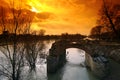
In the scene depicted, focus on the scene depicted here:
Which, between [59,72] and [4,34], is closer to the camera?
[4,34]

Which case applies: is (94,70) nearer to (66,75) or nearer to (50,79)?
(66,75)

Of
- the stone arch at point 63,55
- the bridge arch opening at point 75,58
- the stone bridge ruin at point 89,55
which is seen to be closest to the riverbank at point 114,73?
the stone bridge ruin at point 89,55

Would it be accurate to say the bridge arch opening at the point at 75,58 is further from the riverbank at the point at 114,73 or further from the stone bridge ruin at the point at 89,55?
the riverbank at the point at 114,73

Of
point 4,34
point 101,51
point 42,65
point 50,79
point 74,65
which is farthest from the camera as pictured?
point 101,51

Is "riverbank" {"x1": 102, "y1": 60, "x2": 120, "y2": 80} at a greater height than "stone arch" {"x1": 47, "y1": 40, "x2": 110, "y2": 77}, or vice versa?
"stone arch" {"x1": 47, "y1": 40, "x2": 110, "y2": 77}

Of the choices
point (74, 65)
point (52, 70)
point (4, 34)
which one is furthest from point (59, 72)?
point (4, 34)

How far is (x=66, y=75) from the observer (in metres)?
38.4

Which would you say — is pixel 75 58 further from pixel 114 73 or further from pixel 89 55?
pixel 114 73

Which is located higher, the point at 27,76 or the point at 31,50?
the point at 31,50

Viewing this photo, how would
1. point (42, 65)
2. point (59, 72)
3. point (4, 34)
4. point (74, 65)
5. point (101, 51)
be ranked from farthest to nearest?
point (101, 51) < point (74, 65) < point (42, 65) < point (59, 72) < point (4, 34)

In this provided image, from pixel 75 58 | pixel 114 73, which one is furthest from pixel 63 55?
pixel 114 73

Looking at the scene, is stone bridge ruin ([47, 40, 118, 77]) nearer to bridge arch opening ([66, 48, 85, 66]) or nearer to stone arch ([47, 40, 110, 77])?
stone arch ([47, 40, 110, 77])

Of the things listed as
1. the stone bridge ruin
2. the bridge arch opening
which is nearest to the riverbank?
the stone bridge ruin

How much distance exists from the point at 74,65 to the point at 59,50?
12.5 ft
